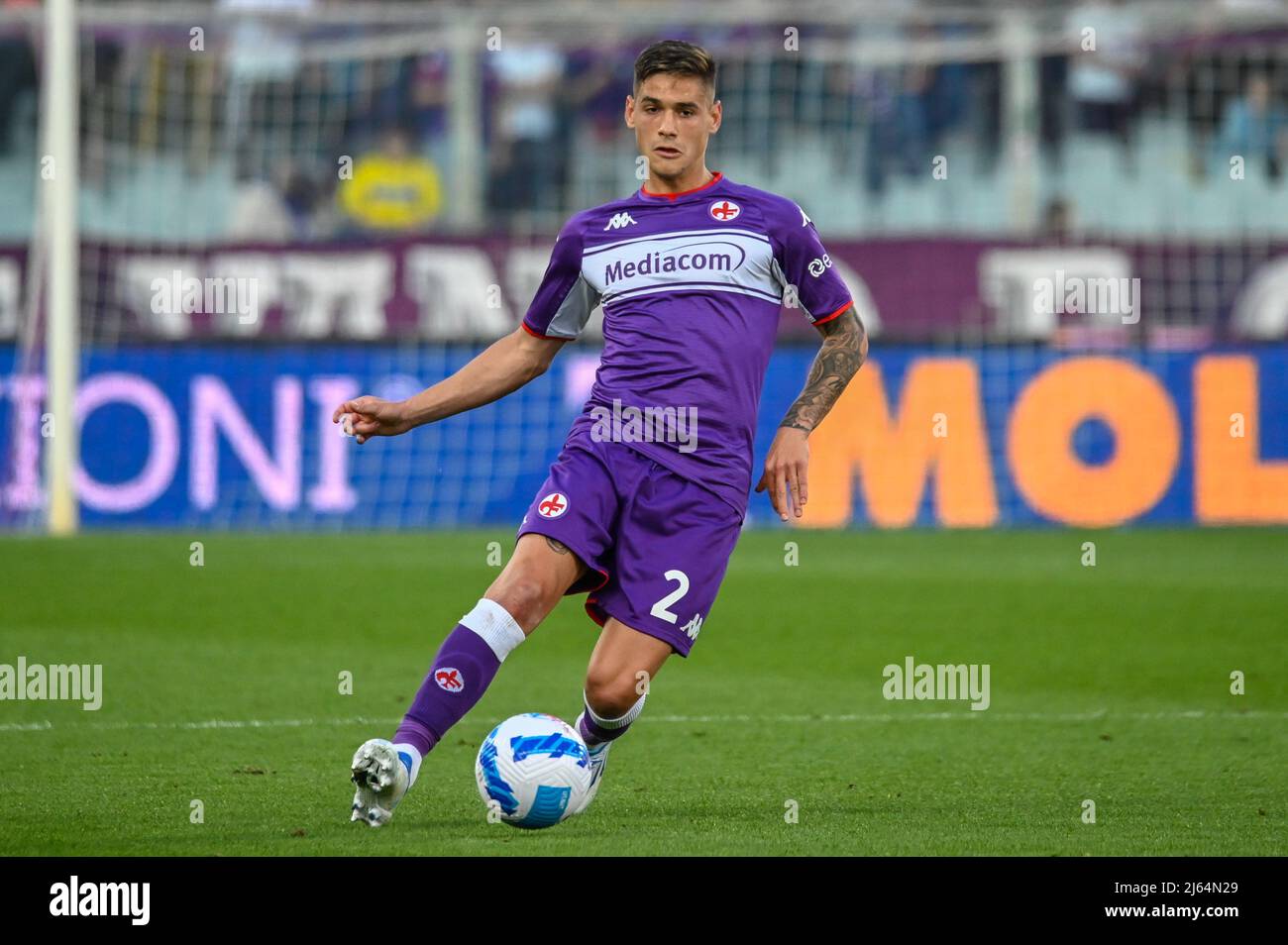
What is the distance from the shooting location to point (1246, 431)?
16219 mm

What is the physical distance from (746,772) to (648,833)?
122cm

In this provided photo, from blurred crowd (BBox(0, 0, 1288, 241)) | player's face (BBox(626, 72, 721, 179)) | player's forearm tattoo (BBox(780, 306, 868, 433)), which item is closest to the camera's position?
player's face (BBox(626, 72, 721, 179))

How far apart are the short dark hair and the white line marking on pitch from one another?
2903 mm

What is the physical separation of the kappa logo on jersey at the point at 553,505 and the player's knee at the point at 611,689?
0.42 meters

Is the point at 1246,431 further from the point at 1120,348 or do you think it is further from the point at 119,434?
the point at 119,434

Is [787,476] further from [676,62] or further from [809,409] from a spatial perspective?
[676,62]

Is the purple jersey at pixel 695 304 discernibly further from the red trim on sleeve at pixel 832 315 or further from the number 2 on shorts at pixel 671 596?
the number 2 on shorts at pixel 671 596

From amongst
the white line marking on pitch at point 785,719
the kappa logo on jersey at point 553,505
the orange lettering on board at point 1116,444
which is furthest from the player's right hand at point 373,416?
the orange lettering on board at point 1116,444

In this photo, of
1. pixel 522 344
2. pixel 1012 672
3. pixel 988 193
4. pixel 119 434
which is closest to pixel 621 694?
pixel 522 344

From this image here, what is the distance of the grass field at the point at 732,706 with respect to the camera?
18.7ft

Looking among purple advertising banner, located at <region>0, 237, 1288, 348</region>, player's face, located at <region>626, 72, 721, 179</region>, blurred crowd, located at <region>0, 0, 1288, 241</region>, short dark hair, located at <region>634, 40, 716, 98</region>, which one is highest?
blurred crowd, located at <region>0, 0, 1288, 241</region>

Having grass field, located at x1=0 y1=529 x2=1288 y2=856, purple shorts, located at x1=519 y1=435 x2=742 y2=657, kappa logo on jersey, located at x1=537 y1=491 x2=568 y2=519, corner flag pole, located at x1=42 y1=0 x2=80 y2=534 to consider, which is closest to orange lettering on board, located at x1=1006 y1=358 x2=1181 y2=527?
grass field, located at x1=0 y1=529 x2=1288 y2=856

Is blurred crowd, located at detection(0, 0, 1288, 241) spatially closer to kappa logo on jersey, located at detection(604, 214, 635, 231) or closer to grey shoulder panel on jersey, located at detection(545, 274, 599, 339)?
grey shoulder panel on jersey, located at detection(545, 274, 599, 339)

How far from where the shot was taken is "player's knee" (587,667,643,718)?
5684mm
